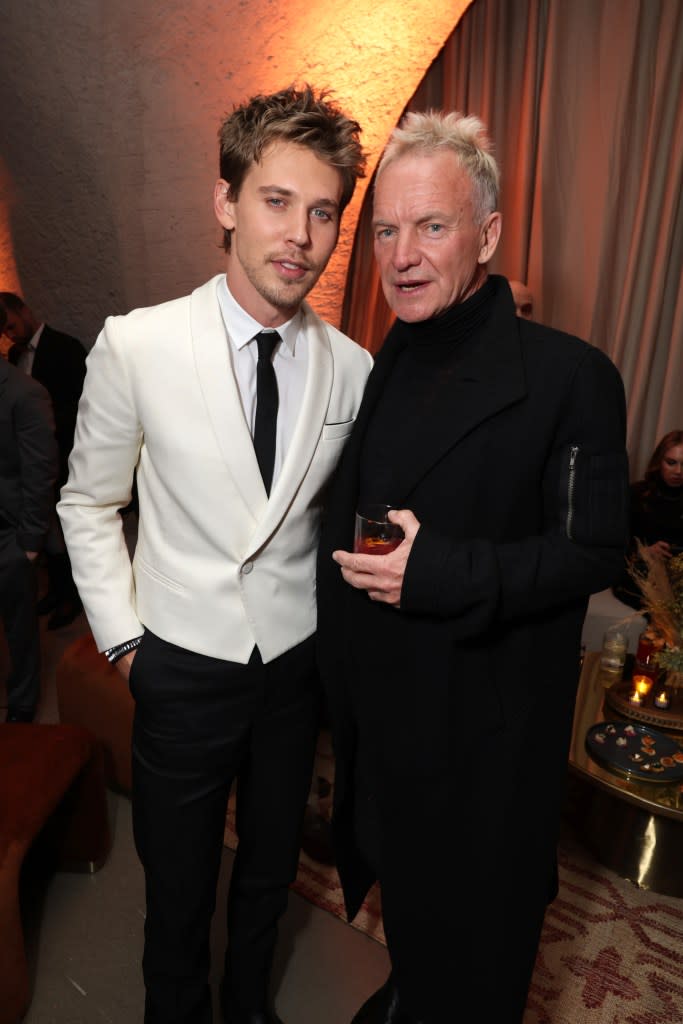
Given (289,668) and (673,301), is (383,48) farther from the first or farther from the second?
(289,668)

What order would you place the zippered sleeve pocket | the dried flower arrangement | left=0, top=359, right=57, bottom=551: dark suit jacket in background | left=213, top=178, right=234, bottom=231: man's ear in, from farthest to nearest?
left=0, top=359, right=57, bottom=551: dark suit jacket in background < the dried flower arrangement < left=213, top=178, right=234, bottom=231: man's ear < the zippered sleeve pocket

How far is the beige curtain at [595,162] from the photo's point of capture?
4.27 meters

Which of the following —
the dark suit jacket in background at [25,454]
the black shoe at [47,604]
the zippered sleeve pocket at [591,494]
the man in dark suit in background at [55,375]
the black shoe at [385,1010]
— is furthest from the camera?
the black shoe at [47,604]

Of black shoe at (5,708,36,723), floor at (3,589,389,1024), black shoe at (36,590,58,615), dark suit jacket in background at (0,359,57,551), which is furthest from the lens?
black shoe at (36,590,58,615)

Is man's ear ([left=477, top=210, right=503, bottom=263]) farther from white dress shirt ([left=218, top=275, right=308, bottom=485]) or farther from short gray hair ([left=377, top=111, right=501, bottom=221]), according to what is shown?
white dress shirt ([left=218, top=275, right=308, bottom=485])

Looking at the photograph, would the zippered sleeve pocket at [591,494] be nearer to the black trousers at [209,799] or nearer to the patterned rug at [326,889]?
the black trousers at [209,799]

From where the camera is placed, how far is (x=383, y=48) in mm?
3500

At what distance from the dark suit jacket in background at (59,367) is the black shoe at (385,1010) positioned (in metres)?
3.32

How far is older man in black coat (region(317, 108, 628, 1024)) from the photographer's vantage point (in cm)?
134

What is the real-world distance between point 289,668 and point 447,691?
0.36 meters

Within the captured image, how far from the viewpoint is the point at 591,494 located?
52.1 inches

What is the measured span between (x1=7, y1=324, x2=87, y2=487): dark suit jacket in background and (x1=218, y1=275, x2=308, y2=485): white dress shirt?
3.17 m

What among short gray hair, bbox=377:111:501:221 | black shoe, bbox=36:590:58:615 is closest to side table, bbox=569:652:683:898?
short gray hair, bbox=377:111:501:221

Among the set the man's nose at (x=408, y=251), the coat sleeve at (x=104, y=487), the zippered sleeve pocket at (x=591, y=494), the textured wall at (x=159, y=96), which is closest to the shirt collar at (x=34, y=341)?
the textured wall at (x=159, y=96)
